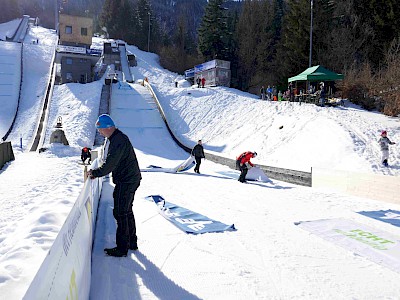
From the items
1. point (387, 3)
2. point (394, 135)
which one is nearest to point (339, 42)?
point (387, 3)

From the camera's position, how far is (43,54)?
46.7 metres

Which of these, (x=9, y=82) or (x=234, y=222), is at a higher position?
(x=9, y=82)

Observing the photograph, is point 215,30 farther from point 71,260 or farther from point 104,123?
point 71,260

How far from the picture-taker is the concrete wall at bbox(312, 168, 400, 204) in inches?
367

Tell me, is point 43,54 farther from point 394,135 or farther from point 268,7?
point 394,135

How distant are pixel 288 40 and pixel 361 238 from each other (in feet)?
138

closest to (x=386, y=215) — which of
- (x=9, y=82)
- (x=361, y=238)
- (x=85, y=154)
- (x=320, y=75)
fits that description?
(x=361, y=238)

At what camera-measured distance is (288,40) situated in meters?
44.3

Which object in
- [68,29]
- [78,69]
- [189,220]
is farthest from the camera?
[68,29]

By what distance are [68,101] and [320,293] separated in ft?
96.8

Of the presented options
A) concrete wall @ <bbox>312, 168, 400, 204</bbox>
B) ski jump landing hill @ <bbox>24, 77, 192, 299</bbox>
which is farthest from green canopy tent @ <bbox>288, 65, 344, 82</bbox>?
ski jump landing hill @ <bbox>24, 77, 192, 299</bbox>

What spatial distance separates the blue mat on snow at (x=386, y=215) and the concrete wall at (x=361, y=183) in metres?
1.24

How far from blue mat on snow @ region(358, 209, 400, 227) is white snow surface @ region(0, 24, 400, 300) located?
32 centimetres

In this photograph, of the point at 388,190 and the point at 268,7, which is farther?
the point at 268,7
